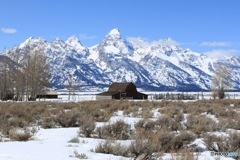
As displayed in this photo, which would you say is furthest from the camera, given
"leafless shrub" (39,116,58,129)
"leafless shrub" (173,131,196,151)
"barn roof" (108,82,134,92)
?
"barn roof" (108,82,134,92)

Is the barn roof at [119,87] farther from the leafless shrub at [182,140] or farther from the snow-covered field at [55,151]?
the leafless shrub at [182,140]

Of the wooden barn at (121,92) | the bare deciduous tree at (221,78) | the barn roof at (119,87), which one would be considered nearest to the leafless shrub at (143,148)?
the wooden barn at (121,92)

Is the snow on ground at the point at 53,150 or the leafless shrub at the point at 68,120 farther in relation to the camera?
the leafless shrub at the point at 68,120

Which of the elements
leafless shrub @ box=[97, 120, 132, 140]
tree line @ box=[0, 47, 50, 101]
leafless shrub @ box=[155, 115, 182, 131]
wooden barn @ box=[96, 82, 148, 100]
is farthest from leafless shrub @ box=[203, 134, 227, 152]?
wooden barn @ box=[96, 82, 148, 100]

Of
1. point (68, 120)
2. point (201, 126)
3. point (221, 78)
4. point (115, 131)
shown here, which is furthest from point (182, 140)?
point (221, 78)

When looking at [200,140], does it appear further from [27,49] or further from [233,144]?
[27,49]

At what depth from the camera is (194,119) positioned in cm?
1595

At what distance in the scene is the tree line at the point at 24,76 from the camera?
61250mm

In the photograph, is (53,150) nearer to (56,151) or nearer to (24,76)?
(56,151)

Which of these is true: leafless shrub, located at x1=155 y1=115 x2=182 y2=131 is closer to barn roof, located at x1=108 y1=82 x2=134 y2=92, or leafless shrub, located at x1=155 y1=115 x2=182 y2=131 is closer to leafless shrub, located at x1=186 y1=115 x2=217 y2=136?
leafless shrub, located at x1=186 y1=115 x2=217 y2=136

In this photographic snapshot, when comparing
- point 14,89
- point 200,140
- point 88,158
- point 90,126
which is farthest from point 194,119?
point 14,89

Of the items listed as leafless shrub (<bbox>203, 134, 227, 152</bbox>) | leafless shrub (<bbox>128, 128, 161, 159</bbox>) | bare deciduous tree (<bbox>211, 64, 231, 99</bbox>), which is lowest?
leafless shrub (<bbox>203, 134, 227, 152</bbox>)

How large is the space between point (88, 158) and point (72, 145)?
1.87 m

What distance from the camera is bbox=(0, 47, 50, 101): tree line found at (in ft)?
201
